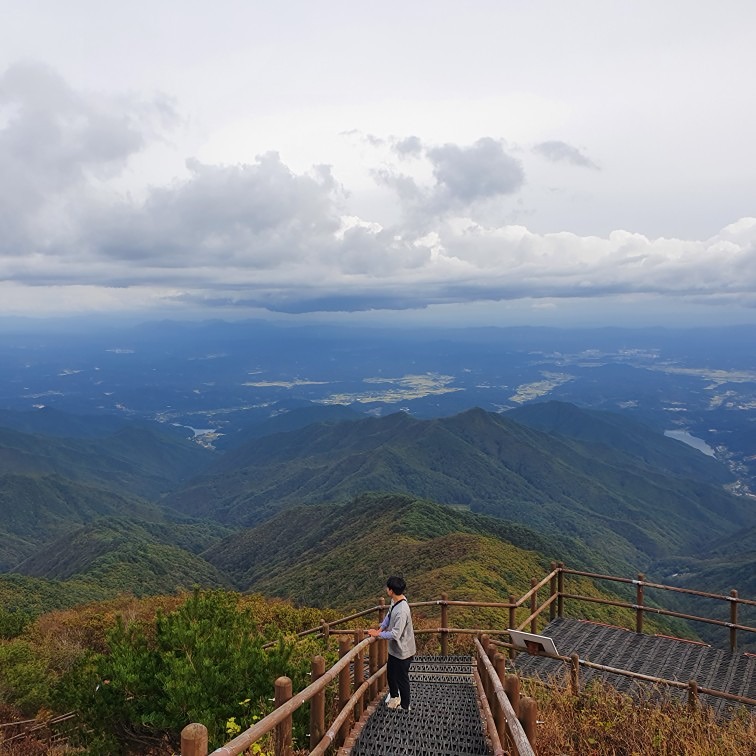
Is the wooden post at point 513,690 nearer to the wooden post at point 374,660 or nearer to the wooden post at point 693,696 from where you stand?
the wooden post at point 374,660

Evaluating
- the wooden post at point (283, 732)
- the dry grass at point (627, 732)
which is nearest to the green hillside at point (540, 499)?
the dry grass at point (627, 732)

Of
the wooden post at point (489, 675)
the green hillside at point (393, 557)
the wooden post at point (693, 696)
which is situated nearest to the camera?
the wooden post at point (489, 675)

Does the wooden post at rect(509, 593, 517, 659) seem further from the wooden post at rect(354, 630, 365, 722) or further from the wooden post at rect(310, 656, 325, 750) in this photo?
the wooden post at rect(310, 656, 325, 750)

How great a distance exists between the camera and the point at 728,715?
923cm

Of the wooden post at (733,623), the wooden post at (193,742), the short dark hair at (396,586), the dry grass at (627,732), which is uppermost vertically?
the wooden post at (193,742)

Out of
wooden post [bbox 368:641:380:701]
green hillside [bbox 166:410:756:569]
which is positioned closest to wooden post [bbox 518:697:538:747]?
wooden post [bbox 368:641:380:701]

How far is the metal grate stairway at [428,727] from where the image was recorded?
6.07m

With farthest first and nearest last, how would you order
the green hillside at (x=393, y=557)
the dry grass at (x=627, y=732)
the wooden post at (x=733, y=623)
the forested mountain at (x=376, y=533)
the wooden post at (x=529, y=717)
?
the forested mountain at (x=376, y=533) < the green hillside at (x=393, y=557) < the wooden post at (x=733, y=623) < the dry grass at (x=627, y=732) < the wooden post at (x=529, y=717)

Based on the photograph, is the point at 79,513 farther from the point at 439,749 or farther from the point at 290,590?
the point at 439,749

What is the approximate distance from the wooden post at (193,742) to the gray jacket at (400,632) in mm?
4249

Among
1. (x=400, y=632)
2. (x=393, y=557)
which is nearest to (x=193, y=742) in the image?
(x=400, y=632)

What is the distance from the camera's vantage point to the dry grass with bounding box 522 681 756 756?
19.7 ft

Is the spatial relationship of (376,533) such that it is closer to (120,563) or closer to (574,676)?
(120,563)

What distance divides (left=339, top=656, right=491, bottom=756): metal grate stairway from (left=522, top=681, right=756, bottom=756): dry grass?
81 centimetres
